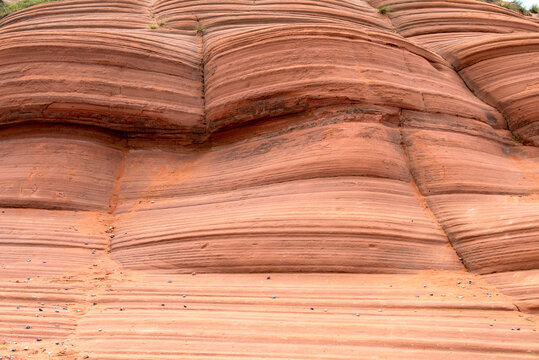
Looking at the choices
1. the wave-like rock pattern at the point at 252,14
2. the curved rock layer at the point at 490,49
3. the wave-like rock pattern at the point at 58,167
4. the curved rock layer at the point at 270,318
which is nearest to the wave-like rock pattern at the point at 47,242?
the wave-like rock pattern at the point at 58,167

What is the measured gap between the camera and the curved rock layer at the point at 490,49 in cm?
819

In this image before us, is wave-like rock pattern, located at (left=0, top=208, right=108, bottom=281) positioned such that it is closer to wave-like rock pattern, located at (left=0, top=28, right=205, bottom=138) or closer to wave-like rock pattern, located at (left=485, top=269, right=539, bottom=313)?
wave-like rock pattern, located at (left=0, top=28, right=205, bottom=138)

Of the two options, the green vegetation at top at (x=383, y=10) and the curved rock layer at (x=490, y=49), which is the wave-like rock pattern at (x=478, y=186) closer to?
the curved rock layer at (x=490, y=49)

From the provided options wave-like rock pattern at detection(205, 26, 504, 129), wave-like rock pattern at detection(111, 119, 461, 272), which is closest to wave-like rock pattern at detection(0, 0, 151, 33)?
wave-like rock pattern at detection(205, 26, 504, 129)

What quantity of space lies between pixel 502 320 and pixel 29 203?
546cm

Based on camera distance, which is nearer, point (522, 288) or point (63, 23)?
point (522, 288)

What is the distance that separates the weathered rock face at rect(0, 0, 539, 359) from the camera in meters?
4.43

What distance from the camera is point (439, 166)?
6715 millimetres

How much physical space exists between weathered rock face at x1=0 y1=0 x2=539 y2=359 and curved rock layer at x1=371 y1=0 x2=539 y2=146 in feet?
0.13

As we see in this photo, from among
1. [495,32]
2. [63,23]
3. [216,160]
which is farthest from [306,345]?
[495,32]

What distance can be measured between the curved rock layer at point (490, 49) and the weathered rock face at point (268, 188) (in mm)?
39

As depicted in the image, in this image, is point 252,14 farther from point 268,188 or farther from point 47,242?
point 47,242

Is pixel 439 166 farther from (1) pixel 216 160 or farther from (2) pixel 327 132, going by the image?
(1) pixel 216 160

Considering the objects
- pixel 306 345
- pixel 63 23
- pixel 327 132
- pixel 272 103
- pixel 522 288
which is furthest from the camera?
pixel 63 23
